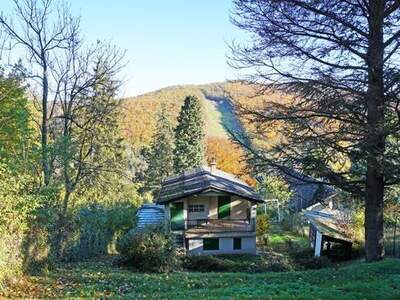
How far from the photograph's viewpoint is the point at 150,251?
1739 cm

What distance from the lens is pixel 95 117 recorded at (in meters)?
21.5

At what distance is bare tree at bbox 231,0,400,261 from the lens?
12586 mm

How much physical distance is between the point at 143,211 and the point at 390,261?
25265 mm

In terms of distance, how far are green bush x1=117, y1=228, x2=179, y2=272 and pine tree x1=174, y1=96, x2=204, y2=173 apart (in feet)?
99.3

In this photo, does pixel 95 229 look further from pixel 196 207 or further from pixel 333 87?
pixel 333 87

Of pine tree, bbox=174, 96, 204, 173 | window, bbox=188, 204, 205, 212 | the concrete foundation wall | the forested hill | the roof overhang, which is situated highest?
the forested hill

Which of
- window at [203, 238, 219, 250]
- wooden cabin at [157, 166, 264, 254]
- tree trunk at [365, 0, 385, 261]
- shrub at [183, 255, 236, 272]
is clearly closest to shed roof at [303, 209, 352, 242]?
wooden cabin at [157, 166, 264, 254]

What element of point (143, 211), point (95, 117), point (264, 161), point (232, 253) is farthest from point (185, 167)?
point (264, 161)

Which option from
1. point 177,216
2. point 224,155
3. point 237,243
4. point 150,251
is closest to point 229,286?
point 150,251

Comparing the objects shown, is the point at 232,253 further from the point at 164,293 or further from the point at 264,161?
the point at 164,293

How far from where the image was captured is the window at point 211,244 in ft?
93.6

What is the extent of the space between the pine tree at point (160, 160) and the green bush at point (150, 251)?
108ft

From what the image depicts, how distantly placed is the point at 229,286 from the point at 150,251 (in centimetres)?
710

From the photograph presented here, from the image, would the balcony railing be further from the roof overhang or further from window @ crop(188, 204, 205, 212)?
the roof overhang
